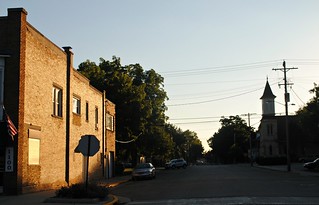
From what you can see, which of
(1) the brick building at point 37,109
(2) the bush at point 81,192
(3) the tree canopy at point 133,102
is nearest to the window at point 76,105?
(1) the brick building at point 37,109

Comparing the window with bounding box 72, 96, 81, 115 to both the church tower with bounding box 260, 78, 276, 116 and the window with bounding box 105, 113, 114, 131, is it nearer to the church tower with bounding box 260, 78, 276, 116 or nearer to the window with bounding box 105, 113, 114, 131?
the window with bounding box 105, 113, 114, 131

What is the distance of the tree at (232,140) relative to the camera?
116688 mm

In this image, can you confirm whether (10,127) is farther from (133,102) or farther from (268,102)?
(268,102)

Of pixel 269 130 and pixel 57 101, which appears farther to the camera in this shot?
pixel 269 130

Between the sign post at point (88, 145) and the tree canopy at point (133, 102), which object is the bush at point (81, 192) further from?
the tree canopy at point (133, 102)

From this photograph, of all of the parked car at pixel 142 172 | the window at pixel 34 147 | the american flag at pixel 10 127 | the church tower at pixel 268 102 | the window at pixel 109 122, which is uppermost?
the church tower at pixel 268 102

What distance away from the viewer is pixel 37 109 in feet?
74.1

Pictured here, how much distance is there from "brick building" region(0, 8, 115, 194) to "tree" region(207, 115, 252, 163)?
88603 mm

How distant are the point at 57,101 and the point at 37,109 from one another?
395 centimetres

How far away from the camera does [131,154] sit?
5834 centimetres

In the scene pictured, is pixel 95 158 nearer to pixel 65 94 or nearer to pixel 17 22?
pixel 65 94

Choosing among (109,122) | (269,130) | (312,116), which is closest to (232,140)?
(269,130)

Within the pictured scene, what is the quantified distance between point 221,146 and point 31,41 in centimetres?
11002

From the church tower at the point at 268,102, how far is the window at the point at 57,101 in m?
79.1
